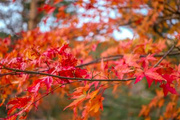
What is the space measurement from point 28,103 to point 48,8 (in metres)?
1.61

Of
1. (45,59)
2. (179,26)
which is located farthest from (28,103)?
(179,26)

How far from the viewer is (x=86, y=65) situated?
166 cm

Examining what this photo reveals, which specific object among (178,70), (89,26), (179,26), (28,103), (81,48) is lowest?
(28,103)

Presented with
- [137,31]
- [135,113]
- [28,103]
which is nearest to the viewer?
[28,103]

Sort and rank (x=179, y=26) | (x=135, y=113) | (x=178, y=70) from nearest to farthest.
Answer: (x=178, y=70)
(x=179, y=26)
(x=135, y=113)

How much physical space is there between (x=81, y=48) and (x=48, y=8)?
70 centimetres

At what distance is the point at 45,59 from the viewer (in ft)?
3.24

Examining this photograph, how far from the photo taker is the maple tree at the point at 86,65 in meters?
0.93

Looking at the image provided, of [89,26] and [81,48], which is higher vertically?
[89,26]

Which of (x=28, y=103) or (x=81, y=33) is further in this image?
(x=81, y=33)

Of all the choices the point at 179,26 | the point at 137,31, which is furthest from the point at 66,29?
the point at 179,26

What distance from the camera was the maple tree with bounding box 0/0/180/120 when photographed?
3.04 feet

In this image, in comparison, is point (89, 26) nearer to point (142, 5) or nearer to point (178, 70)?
point (142, 5)

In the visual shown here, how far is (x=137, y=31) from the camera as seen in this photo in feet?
9.38
